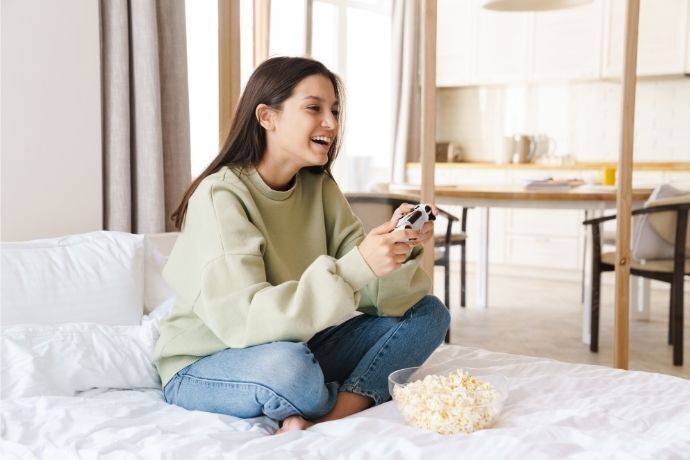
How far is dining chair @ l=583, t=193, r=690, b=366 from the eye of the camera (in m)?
2.83

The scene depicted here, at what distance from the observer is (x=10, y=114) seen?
2.26m

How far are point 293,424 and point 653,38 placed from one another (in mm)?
2063

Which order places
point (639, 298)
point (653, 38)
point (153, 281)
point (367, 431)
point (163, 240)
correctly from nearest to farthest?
point (367, 431)
point (153, 281)
point (163, 240)
point (653, 38)
point (639, 298)

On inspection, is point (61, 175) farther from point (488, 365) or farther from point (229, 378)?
point (488, 365)

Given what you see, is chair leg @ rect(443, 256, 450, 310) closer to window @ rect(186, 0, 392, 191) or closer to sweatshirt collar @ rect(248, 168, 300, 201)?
window @ rect(186, 0, 392, 191)

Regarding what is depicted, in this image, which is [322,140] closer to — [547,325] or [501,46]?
[501,46]

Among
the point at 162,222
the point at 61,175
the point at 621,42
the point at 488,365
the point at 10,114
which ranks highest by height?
the point at 621,42

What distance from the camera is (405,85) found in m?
3.12

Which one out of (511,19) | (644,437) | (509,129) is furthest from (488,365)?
(511,19)

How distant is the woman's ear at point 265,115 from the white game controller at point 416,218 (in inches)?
17.3

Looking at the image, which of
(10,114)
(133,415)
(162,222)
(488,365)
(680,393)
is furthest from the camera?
(162,222)

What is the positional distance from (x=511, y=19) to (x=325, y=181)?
1436mm

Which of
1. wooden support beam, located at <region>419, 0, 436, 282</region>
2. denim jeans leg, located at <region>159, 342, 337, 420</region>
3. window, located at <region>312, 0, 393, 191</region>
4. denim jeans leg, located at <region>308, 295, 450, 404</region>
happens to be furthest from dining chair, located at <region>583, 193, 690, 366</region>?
denim jeans leg, located at <region>159, 342, 337, 420</region>

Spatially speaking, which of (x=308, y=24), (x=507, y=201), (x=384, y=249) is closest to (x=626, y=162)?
(x=507, y=201)
